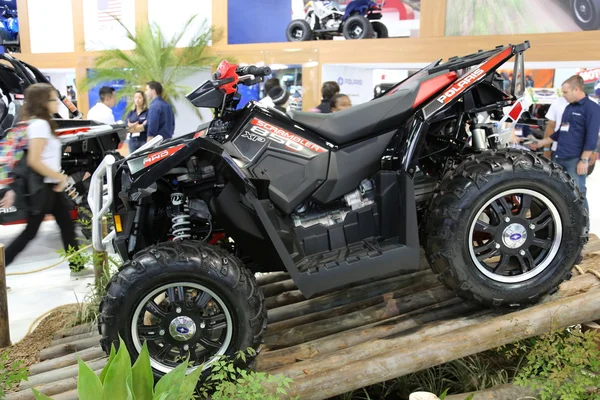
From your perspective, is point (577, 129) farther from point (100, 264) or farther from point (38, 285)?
point (38, 285)

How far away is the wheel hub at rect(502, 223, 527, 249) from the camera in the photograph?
3.04m

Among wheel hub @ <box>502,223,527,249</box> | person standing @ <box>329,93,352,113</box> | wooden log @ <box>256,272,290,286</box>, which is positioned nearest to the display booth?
person standing @ <box>329,93,352,113</box>

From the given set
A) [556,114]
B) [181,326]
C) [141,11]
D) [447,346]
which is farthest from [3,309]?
[141,11]

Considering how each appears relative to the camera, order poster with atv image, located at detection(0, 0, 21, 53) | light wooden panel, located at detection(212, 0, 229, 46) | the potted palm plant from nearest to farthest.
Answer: light wooden panel, located at detection(212, 0, 229, 46) → the potted palm plant → poster with atv image, located at detection(0, 0, 21, 53)

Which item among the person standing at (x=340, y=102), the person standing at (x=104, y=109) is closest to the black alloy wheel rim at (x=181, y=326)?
the person standing at (x=340, y=102)

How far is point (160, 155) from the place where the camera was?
109 inches

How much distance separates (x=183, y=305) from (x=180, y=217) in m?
0.50

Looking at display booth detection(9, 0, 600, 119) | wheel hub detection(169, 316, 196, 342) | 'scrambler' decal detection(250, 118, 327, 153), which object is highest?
display booth detection(9, 0, 600, 119)

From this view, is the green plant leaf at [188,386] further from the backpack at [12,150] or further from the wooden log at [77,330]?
the backpack at [12,150]

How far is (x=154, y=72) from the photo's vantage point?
12.6 meters

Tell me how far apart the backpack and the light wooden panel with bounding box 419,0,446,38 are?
21.8 ft

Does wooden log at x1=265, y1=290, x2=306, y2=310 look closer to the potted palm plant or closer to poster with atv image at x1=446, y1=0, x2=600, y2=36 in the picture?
poster with atv image at x1=446, y1=0, x2=600, y2=36

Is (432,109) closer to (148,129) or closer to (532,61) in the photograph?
(148,129)

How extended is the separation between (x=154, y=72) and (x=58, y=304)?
28.2ft
